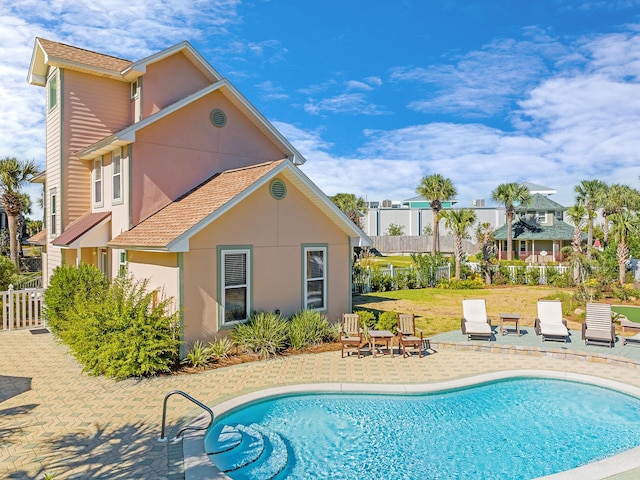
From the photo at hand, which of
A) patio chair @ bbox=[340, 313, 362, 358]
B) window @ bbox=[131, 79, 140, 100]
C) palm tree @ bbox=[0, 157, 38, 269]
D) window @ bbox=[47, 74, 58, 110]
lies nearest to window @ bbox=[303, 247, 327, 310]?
patio chair @ bbox=[340, 313, 362, 358]

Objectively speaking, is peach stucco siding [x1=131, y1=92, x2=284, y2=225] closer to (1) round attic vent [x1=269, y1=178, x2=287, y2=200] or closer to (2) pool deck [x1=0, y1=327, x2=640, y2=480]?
(1) round attic vent [x1=269, y1=178, x2=287, y2=200]

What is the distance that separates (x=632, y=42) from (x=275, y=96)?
17.9 metres

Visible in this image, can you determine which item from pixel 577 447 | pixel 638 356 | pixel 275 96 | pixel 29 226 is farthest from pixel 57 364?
pixel 29 226

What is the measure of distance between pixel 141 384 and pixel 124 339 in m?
1.22

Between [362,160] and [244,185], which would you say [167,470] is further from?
[362,160]

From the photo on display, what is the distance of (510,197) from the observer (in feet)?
157

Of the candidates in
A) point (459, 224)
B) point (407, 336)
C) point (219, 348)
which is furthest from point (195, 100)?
point (459, 224)

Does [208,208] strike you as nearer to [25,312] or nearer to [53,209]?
[25,312]

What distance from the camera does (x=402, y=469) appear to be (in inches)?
288

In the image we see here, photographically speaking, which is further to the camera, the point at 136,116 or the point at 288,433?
the point at 136,116

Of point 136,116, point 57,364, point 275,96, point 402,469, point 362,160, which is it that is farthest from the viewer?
point 362,160

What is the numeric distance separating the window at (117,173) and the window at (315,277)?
286 inches

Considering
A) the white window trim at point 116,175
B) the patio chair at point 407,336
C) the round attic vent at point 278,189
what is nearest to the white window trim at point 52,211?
the white window trim at point 116,175

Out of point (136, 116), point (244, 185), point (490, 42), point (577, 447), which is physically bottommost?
point (577, 447)
